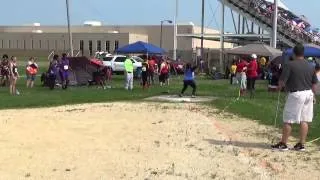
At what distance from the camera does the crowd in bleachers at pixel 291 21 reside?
52.4 metres

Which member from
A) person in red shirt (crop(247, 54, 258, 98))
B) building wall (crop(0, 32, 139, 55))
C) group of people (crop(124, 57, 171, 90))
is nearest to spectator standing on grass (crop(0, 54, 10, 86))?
group of people (crop(124, 57, 171, 90))

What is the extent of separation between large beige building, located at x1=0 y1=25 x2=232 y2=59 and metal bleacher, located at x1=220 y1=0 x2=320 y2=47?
50.4m

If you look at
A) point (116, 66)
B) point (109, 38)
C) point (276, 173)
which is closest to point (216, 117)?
point (276, 173)

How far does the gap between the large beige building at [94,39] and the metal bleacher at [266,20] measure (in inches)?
1983

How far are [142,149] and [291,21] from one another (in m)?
45.1

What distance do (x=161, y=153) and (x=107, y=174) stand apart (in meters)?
1.87

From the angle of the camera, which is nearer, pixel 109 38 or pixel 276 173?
pixel 276 173

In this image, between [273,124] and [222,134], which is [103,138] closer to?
[222,134]

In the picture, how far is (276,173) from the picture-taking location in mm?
8914

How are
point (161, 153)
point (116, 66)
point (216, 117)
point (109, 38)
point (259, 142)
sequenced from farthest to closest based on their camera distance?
point (109, 38), point (116, 66), point (216, 117), point (259, 142), point (161, 153)

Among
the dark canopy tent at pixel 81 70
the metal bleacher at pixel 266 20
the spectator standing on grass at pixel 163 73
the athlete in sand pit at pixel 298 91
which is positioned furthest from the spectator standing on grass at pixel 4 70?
the metal bleacher at pixel 266 20

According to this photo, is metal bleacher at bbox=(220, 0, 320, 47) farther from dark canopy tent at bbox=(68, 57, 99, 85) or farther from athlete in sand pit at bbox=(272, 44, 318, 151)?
athlete in sand pit at bbox=(272, 44, 318, 151)

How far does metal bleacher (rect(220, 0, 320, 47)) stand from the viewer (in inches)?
2051

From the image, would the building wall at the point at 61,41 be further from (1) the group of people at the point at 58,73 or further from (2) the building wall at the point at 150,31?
(1) the group of people at the point at 58,73
